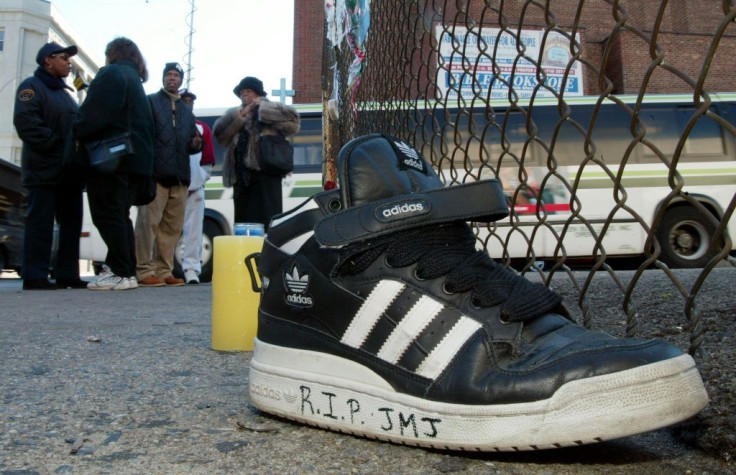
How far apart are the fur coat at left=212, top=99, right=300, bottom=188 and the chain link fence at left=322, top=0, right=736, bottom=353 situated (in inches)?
14.8

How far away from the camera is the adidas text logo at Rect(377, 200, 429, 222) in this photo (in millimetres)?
1151

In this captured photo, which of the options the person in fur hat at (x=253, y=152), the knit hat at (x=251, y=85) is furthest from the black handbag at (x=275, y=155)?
the knit hat at (x=251, y=85)

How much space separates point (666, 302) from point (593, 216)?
7122 millimetres

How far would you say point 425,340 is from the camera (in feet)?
3.67

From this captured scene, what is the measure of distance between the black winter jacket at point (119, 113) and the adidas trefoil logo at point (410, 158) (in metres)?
4.06

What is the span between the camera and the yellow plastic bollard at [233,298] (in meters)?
2.25

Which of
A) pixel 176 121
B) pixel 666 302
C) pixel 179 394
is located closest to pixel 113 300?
pixel 176 121

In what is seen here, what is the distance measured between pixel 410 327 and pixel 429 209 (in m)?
0.22

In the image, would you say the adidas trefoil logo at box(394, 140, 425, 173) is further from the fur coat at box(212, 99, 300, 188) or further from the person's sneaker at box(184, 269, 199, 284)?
the person's sneaker at box(184, 269, 199, 284)

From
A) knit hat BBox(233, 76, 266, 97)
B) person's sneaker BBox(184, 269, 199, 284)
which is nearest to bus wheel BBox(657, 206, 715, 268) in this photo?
knit hat BBox(233, 76, 266, 97)

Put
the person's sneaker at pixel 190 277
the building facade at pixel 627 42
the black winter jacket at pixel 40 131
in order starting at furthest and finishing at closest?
the building facade at pixel 627 42
the person's sneaker at pixel 190 277
the black winter jacket at pixel 40 131

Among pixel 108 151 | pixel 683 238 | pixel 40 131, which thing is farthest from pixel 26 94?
pixel 683 238

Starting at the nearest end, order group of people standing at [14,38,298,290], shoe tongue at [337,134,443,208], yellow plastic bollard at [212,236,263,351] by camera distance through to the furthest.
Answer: shoe tongue at [337,134,443,208], yellow plastic bollard at [212,236,263,351], group of people standing at [14,38,298,290]

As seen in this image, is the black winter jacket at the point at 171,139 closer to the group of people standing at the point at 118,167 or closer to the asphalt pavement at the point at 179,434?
the group of people standing at the point at 118,167
